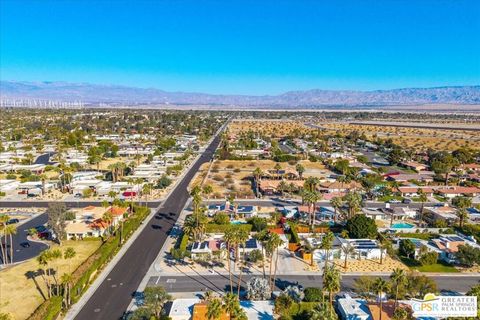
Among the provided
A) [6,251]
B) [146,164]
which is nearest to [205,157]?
[146,164]

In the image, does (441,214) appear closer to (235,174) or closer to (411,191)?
(411,191)

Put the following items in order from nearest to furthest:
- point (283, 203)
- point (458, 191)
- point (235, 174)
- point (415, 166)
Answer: point (283, 203) → point (458, 191) → point (235, 174) → point (415, 166)

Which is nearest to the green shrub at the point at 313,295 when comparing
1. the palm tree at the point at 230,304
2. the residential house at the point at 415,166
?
the palm tree at the point at 230,304

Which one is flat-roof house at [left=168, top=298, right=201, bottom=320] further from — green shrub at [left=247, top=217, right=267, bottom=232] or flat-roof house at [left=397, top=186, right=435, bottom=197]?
flat-roof house at [left=397, top=186, right=435, bottom=197]

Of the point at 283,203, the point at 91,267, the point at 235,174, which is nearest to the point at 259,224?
the point at 283,203

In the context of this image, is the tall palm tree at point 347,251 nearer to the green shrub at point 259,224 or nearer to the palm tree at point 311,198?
the palm tree at point 311,198

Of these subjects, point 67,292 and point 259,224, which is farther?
point 259,224

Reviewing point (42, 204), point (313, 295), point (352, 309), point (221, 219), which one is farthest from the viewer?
point (42, 204)
